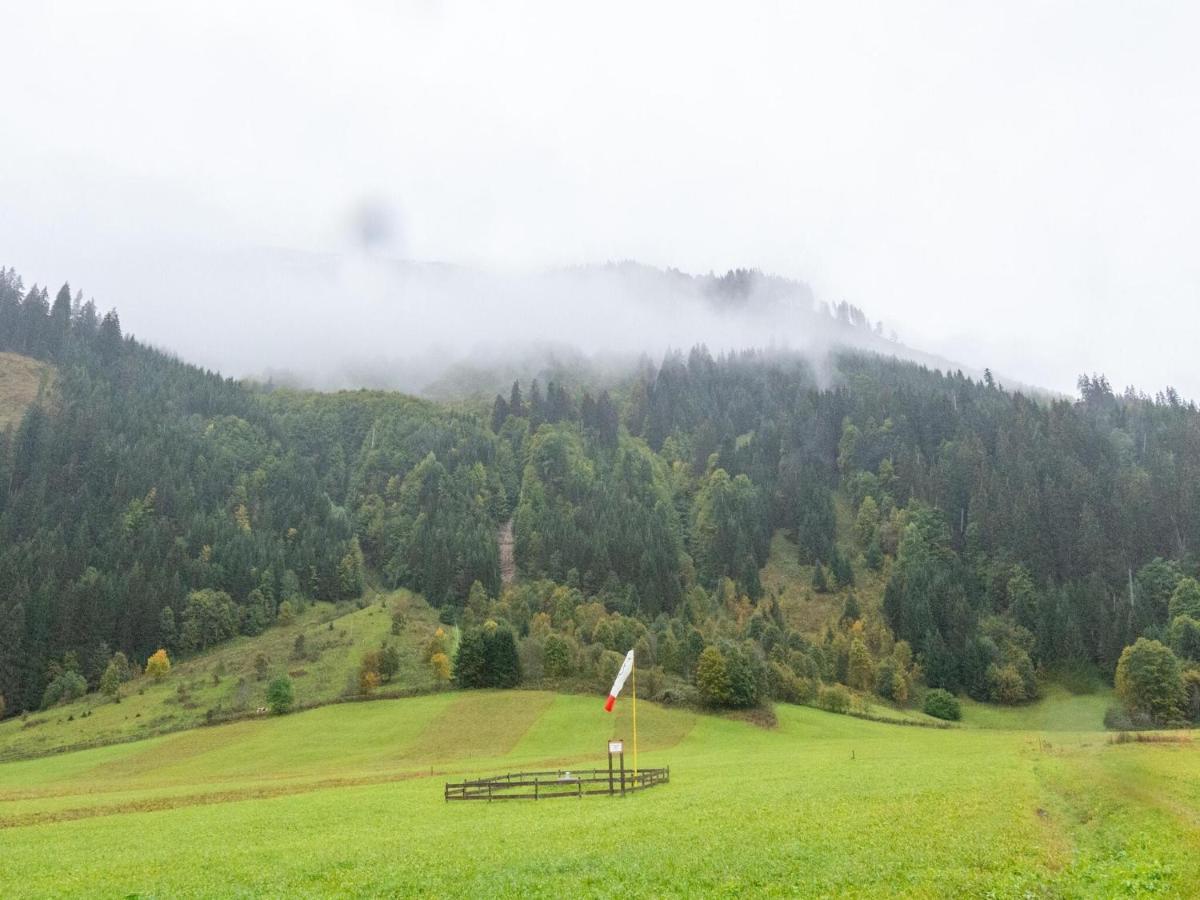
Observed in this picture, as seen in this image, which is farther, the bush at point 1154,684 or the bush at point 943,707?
the bush at point 943,707

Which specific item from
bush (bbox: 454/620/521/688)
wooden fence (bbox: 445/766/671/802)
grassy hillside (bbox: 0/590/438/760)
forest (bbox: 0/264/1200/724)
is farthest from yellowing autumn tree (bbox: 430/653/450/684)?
wooden fence (bbox: 445/766/671/802)

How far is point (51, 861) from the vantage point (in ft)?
104

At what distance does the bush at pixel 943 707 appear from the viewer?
403ft

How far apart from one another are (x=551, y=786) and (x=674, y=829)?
897 inches

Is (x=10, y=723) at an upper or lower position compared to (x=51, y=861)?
lower

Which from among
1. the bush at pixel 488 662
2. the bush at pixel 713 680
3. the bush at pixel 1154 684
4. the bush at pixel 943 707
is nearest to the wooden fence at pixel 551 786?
the bush at pixel 713 680

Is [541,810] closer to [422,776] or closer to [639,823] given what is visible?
[639,823]

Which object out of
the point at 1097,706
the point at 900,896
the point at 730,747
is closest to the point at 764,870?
the point at 900,896

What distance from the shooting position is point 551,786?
166ft

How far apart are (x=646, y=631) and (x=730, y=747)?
6183 centimetres

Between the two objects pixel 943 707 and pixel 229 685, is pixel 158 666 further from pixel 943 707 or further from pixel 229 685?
pixel 943 707

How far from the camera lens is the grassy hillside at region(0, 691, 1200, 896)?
2255 centimetres

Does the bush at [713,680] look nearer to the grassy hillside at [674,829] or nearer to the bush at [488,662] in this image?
the grassy hillside at [674,829]

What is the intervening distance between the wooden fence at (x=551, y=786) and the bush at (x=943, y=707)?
90.5 meters
